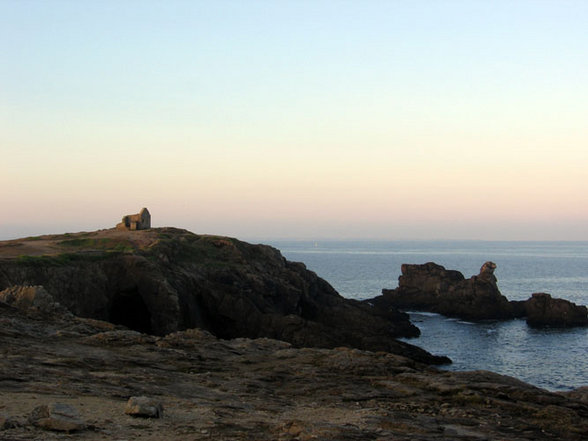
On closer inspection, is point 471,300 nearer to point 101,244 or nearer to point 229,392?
point 101,244

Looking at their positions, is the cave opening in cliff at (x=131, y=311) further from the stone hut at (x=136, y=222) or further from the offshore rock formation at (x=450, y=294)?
the offshore rock formation at (x=450, y=294)

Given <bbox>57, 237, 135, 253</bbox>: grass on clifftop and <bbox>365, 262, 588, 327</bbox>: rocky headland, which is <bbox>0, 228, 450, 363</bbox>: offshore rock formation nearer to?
<bbox>57, 237, 135, 253</bbox>: grass on clifftop

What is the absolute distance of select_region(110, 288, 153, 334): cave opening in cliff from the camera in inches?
2057

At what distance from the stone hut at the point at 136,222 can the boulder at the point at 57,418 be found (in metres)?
69.1

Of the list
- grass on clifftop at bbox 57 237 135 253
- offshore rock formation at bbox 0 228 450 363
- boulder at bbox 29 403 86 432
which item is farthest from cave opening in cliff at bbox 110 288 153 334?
boulder at bbox 29 403 86 432

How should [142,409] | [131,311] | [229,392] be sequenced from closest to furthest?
1. [142,409]
2. [229,392]
3. [131,311]

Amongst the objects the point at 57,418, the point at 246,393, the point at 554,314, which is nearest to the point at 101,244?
the point at 246,393

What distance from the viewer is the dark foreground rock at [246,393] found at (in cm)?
1246

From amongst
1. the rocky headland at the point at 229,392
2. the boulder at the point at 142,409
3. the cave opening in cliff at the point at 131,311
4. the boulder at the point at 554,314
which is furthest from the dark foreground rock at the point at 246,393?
the boulder at the point at 554,314

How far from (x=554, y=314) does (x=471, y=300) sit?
1398 cm

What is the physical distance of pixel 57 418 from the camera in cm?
1123

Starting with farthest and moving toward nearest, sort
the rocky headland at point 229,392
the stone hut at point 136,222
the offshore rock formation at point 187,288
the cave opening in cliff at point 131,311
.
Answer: the stone hut at point 136,222 → the cave opening in cliff at point 131,311 → the offshore rock formation at point 187,288 → the rocky headland at point 229,392

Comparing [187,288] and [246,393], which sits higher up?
[246,393]

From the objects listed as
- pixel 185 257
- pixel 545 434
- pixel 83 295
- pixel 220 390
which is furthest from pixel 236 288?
pixel 545 434
